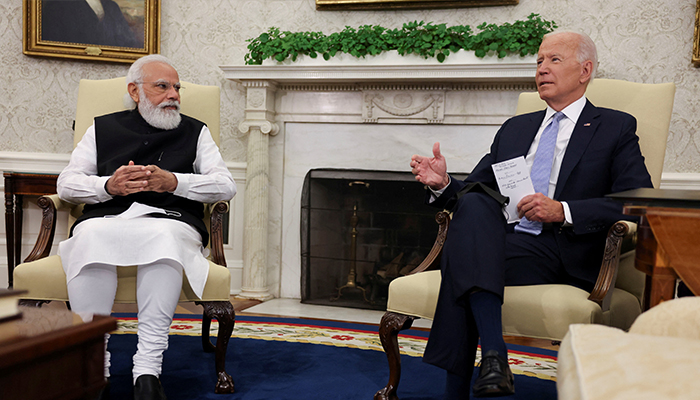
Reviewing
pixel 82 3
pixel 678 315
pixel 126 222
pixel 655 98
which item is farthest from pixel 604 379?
pixel 82 3

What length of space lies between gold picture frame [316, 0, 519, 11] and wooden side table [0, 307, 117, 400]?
11.2ft

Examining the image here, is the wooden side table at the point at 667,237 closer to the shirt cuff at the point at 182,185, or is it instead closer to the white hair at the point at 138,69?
the shirt cuff at the point at 182,185

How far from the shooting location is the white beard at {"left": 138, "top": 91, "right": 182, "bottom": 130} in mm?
2412

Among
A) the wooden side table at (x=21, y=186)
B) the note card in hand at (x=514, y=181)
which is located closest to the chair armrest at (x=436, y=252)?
the note card in hand at (x=514, y=181)

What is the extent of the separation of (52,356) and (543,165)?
1.76 m

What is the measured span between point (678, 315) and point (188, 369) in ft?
6.54

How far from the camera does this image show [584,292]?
173 cm

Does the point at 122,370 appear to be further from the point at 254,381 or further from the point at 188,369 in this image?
the point at 254,381

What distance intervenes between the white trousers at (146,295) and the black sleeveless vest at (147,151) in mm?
325

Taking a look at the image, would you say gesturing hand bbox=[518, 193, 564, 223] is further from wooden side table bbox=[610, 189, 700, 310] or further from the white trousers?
the white trousers

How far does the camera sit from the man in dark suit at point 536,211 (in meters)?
1.59

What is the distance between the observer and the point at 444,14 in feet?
12.8

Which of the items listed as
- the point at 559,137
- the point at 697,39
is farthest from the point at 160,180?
the point at 697,39

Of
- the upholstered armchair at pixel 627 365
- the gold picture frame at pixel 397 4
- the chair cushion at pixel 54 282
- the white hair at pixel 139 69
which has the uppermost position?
the gold picture frame at pixel 397 4
